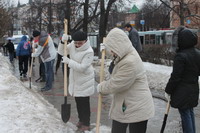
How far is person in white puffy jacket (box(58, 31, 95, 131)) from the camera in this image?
15.9 feet

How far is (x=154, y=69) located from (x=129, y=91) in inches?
330

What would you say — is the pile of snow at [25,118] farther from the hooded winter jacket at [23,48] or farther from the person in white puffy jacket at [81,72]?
the hooded winter jacket at [23,48]

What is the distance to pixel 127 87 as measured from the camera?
3295mm

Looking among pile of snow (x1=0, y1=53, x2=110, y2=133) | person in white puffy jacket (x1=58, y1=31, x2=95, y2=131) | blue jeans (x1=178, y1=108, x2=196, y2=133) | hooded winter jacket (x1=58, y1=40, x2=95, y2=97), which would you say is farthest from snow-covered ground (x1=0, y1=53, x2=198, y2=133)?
blue jeans (x1=178, y1=108, x2=196, y2=133)

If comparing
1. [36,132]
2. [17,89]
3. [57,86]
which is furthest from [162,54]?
[36,132]

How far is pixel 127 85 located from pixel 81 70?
5.47 feet

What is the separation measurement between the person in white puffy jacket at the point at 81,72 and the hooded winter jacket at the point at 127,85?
4.77ft

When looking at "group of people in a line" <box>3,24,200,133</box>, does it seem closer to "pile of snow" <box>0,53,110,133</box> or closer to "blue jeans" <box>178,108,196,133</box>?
"blue jeans" <box>178,108,196,133</box>

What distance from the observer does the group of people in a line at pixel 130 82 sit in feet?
10.9

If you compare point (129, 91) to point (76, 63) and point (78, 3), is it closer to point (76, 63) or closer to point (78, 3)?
point (76, 63)

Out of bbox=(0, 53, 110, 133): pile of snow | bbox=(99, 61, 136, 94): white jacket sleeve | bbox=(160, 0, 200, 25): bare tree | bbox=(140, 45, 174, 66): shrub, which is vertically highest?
bbox=(160, 0, 200, 25): bare tree

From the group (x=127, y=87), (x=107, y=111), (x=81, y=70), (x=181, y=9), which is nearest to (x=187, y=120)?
(x=127, y=87)

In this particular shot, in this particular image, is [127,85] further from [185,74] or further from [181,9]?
[181,9]

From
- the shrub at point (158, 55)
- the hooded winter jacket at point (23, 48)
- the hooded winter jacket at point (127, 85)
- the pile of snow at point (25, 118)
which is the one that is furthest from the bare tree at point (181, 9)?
the hooded winter jacket at point (127, 85)
